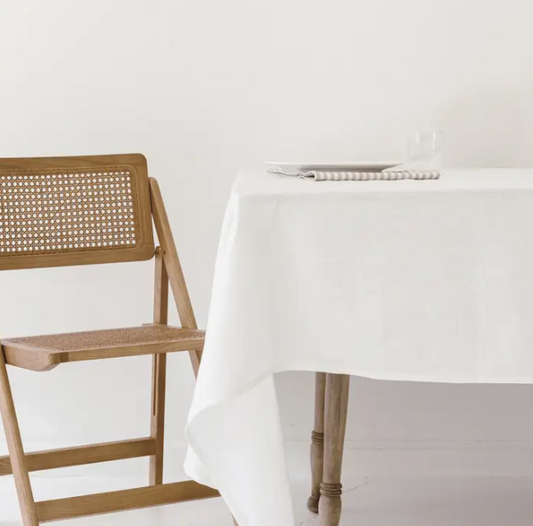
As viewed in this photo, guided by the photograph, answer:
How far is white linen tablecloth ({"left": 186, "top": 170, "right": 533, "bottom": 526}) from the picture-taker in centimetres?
126

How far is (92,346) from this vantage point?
5.35ft

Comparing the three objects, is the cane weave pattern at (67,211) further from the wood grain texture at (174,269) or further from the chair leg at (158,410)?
the chair leg at (158,410)

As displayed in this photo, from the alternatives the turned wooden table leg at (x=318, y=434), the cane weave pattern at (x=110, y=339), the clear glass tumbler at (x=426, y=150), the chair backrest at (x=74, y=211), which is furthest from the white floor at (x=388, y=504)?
the clear glass tumbler at (x=426, y=150)

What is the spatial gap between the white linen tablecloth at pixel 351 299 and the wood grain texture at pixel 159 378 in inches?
26.7

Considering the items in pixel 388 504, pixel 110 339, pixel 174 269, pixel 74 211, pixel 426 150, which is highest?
pixel 426 150

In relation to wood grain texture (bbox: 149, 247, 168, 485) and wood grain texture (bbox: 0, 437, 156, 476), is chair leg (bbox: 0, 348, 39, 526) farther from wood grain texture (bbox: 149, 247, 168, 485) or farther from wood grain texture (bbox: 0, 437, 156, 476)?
wood grain texture (bbox: 149, 247, 168, 485)

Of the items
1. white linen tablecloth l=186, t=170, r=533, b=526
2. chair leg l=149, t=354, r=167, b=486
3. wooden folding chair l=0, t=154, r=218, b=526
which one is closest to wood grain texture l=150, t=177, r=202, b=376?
wooden folding chair l=0, t=154, r=218, b=526

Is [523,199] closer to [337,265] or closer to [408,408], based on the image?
[337,265]

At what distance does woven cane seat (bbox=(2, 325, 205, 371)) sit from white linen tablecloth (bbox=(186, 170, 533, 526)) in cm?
33

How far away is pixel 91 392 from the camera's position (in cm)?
227

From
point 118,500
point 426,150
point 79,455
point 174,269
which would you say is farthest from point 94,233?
point 426,150

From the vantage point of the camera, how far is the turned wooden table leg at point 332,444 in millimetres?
1466

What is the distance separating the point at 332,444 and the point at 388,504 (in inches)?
27.2

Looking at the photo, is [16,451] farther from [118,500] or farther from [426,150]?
[426,150]
